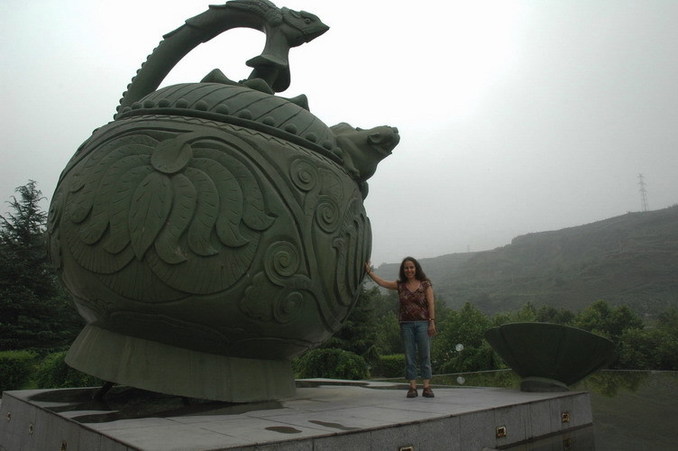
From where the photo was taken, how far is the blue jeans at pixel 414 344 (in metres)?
5.12

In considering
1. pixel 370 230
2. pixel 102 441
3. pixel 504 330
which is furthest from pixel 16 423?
pixel 504 330

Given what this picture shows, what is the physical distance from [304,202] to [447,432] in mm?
Answer: 2227

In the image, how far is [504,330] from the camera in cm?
612

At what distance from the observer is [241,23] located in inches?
236

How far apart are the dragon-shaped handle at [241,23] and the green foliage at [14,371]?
9.97 m

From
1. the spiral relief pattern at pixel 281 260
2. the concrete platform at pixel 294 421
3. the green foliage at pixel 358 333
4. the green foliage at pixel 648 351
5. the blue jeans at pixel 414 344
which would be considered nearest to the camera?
the concrete platform at pixel 294 421

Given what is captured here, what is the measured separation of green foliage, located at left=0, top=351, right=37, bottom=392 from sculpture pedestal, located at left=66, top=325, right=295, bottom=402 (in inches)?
391

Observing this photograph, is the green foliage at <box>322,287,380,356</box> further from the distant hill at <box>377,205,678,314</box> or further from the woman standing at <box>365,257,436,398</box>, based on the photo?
the distant hill at <box>377,205,678,314</box>

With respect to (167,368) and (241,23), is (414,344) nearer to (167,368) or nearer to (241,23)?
(167,368)

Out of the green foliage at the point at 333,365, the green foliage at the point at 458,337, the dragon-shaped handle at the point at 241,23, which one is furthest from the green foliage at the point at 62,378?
the green foliage at the point at 458,337

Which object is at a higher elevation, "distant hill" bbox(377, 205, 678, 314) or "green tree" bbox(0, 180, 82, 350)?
"distant hill" bbox(377, 205, 678, 314)

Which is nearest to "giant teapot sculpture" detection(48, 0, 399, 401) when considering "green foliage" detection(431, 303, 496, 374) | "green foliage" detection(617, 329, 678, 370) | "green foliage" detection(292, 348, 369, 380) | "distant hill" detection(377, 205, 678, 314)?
"green foliage" detection(292, 348, 369, 380)

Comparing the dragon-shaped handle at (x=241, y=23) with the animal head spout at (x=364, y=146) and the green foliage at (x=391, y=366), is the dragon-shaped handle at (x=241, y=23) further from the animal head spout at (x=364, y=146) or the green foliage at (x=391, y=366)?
the green foliage at (x=391, y=366)

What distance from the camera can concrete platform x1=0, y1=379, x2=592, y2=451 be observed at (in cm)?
316
